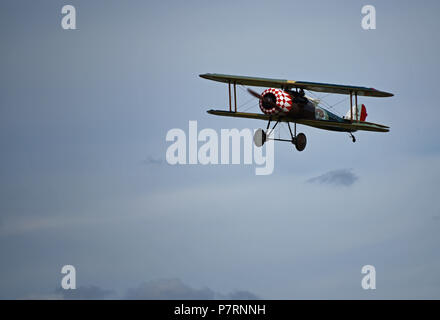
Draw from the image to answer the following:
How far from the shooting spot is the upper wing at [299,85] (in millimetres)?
37662

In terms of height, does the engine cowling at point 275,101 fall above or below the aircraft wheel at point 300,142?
A: above

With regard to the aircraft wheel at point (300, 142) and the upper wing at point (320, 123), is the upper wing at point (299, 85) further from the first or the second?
the aircraft wheel at point (300, 142)

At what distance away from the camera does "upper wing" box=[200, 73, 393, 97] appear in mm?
37662

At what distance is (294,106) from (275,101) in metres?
0.98

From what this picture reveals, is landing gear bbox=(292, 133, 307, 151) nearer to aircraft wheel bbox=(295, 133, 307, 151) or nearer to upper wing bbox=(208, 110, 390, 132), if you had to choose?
aircraft wheel bbox=(295, 133, 307, 151)

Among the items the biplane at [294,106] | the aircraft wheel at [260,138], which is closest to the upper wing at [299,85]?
the biplane at [294,106]

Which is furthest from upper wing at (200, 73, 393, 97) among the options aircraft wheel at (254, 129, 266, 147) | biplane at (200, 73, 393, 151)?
aircraft wheel at (254, 129, 266, 147)
